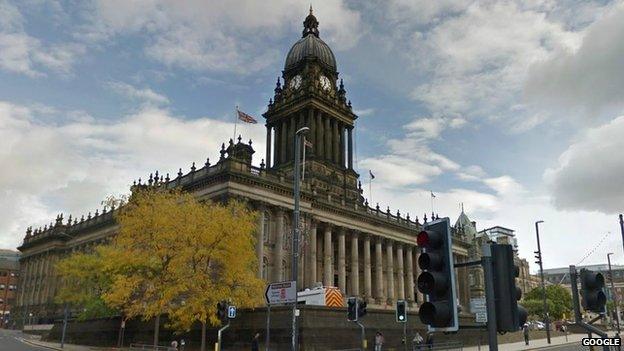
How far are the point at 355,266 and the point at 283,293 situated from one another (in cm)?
5396

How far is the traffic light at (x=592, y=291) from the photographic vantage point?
8375 mm

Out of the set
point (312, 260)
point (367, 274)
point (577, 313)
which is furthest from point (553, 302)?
point (577, 313)

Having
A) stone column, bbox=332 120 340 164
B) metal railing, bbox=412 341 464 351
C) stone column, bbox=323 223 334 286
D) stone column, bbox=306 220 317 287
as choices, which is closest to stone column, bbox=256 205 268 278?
stone column, bbox=306 220 317 287

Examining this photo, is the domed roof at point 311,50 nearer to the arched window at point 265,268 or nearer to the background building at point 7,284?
the arched window at point 265,268

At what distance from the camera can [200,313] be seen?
37781 millimetres

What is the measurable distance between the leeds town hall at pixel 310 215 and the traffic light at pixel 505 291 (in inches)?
2128

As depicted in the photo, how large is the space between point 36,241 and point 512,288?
383 feet

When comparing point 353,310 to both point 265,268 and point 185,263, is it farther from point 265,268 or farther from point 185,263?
point 265,268

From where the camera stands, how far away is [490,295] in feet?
20.8

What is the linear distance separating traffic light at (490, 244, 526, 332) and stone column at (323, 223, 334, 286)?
6731 centimetres

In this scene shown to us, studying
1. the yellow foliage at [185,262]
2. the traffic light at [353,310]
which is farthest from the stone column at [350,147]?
the traffic light at [353,310]

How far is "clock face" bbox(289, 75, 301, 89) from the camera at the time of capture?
303 feet

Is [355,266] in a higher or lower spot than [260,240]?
lower

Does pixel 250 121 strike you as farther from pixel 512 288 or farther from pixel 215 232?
pixel 512 288
